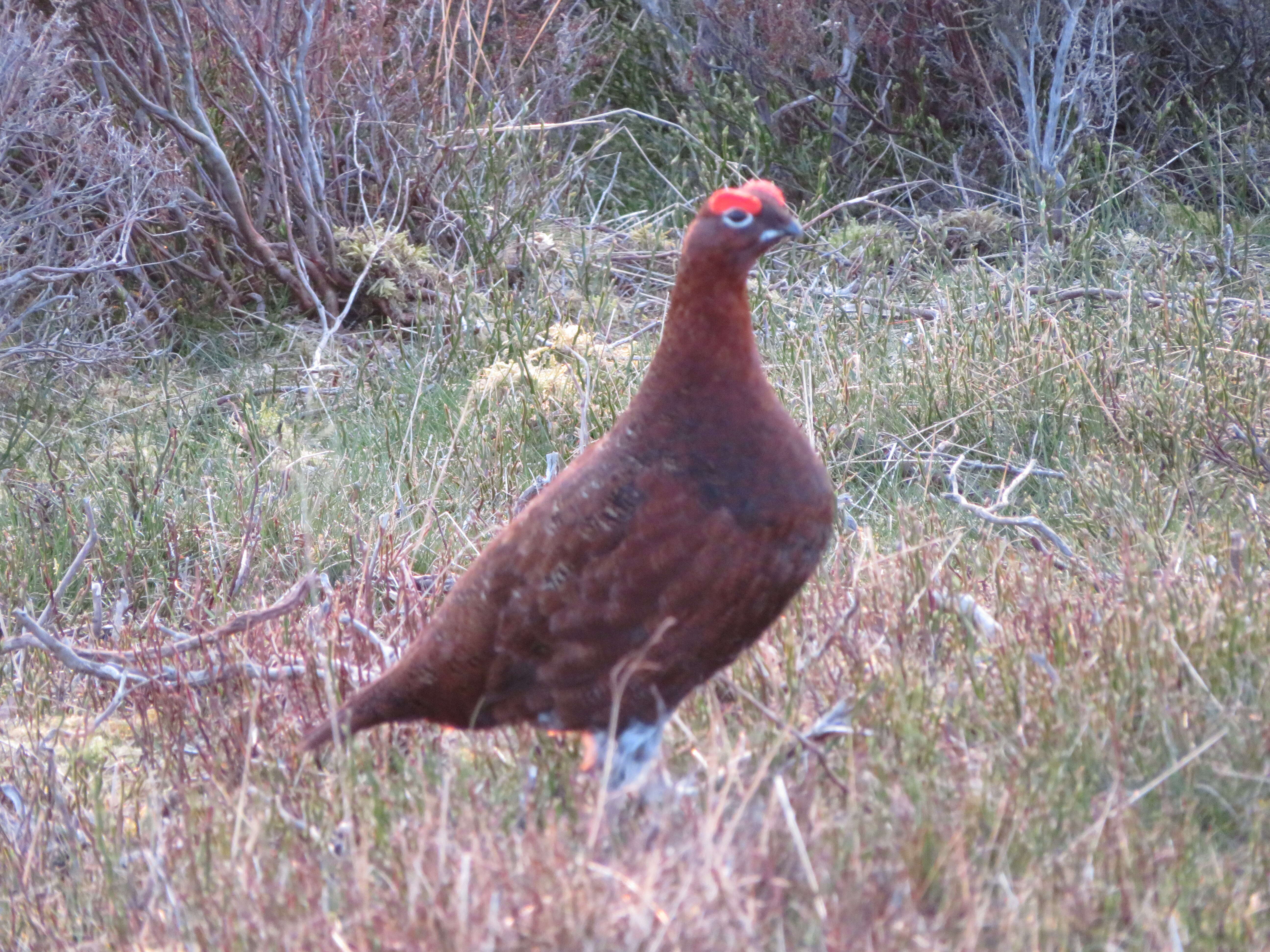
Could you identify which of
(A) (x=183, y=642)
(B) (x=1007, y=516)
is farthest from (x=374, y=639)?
(B) (x=1007, y=516)

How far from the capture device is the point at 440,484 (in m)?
4.91

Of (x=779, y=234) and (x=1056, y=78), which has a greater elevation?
(x=779, y=234)

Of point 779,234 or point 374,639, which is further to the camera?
point 374,639

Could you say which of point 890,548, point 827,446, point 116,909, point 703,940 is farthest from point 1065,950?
point 827,446

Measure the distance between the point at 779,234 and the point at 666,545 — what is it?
2.03 feet

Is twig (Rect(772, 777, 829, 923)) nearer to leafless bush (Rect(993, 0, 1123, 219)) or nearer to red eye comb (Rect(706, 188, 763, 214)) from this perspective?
red eye comb (Rect(706, 188, 763, 214))

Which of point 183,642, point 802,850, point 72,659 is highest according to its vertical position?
point 802,850

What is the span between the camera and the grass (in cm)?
215

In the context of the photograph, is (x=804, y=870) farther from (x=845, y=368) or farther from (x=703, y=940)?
(x=845, y=368)

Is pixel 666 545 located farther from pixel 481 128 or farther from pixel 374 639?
pixel 481 128

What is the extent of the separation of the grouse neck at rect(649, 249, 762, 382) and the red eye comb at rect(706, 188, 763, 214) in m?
0.09

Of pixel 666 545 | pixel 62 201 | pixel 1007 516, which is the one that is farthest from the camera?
pixel 62 201

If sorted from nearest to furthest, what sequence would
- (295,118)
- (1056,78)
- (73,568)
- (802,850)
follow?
(802,850) → (73,568) → (295,118) → (1056,78)

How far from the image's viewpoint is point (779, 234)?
258cm
